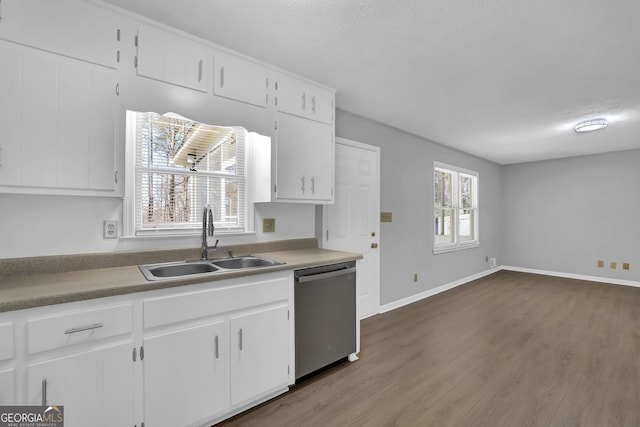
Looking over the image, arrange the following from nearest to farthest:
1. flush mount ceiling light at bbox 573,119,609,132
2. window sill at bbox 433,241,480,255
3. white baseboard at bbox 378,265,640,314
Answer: flush mount ceiling light at bbox 573,119,609,132
white baseboard at bbox 378,265,640,314
window sill at bbox 433,241,480,255

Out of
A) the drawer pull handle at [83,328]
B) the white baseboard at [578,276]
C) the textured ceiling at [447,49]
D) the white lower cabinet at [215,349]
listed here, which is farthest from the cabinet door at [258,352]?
the white baseboard at [578,276]

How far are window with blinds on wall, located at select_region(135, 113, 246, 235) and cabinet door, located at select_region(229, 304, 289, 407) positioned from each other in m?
0.87

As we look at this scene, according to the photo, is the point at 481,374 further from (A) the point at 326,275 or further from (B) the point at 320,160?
(B) the point at 320,160

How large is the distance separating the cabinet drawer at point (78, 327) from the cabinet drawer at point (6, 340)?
0.18ft

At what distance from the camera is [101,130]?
1752 mm

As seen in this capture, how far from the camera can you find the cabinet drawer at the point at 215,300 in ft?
5.28

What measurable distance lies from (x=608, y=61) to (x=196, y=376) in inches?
146

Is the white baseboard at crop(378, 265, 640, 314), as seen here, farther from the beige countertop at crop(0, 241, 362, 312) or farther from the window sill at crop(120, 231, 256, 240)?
the beige countertop at crop(0, 241, 362, 312)

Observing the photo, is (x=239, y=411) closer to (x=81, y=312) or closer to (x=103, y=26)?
(x=81, y=312)

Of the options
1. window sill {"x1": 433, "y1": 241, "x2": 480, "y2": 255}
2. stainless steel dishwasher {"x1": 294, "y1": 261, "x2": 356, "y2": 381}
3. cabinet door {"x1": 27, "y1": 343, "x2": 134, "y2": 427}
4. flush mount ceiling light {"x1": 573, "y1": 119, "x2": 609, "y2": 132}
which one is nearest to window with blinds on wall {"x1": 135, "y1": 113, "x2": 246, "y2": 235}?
stainless steel dishwasher {"x1": 294, "y1": 261, "x2": 356, "y2": 381}

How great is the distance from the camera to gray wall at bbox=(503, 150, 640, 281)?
209 inches

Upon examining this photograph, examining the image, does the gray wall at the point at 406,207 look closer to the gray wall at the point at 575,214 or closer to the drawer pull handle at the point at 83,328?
the gray wall at the point at 575,214

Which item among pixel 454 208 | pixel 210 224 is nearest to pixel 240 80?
pixel 210 224

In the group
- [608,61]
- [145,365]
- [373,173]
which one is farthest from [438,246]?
[145,365]
